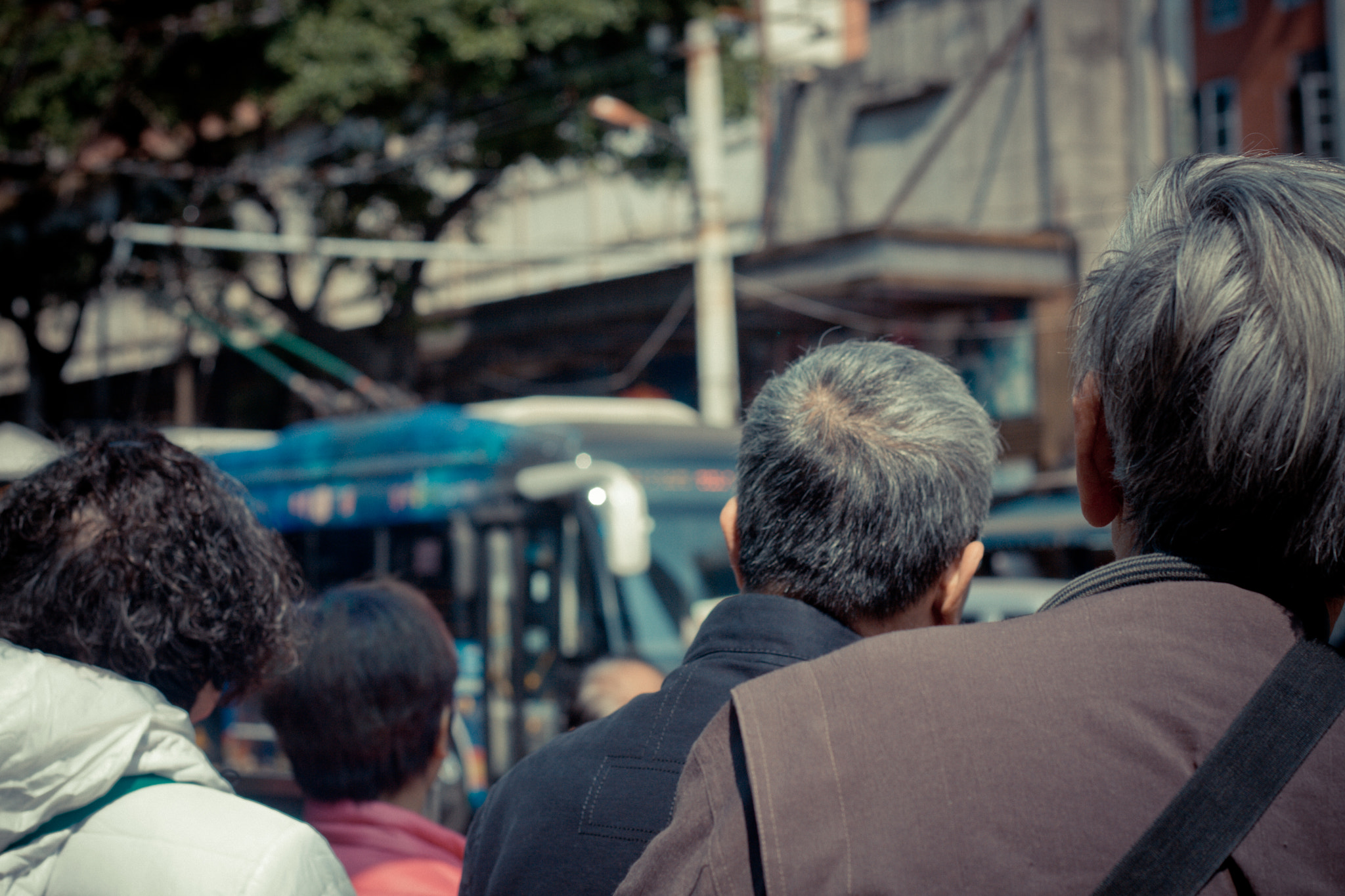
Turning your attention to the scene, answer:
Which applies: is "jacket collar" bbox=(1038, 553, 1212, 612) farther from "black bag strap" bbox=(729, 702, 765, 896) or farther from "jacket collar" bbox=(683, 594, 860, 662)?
"jacket collar" bbox=(683, 594, 860, 662)

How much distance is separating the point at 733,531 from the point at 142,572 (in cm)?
87

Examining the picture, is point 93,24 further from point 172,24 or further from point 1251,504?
point 1251,504

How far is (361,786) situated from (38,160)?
44.9 ft

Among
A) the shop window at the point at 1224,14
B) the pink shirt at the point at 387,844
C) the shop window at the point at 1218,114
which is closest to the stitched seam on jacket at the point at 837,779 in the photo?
the pink shirt at the point at 387,844

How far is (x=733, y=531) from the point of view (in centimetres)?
175

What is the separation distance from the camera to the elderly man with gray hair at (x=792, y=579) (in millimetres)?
1520

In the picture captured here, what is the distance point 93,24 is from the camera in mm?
14289

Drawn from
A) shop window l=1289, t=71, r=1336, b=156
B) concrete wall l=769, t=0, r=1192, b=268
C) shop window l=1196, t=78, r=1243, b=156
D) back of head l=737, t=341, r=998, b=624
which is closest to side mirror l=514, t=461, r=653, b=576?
back of head l=737, t=341, r=998, b=624

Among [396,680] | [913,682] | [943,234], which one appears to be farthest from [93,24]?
[913,682]

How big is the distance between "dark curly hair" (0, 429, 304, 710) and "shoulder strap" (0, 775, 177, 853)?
271 millimetres

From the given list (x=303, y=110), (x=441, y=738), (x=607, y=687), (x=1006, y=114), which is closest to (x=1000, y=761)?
(x=441, y=738)

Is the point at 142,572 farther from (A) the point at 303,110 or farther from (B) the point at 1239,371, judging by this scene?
(A) the point at 303,110

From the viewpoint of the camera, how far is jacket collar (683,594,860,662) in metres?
1.50

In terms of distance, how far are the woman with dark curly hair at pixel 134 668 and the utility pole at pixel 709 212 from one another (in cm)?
865
